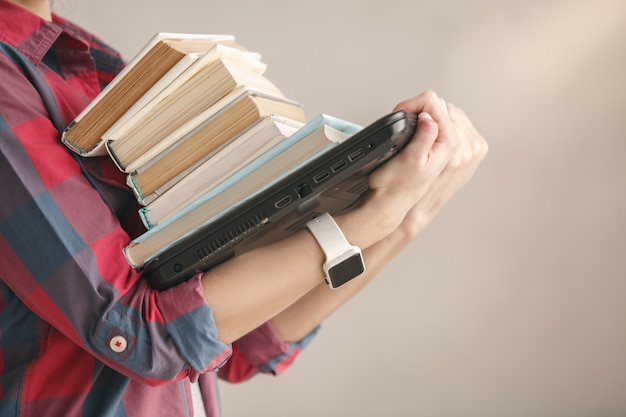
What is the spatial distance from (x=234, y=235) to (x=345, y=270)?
16cm

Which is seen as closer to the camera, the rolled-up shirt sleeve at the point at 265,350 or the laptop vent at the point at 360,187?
the laptop vent at the point at 360,187

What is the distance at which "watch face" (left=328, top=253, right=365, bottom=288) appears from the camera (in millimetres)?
811

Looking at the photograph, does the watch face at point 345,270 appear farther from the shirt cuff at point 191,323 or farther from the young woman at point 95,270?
the shirt cuff at point 191,323

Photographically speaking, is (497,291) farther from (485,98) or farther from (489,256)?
(485,98)

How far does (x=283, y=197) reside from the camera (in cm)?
75

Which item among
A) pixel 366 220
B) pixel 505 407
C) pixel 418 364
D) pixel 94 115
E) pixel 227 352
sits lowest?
pixel 505 407

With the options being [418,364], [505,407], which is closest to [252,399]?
[418,364]

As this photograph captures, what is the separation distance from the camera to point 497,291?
154 centimetres

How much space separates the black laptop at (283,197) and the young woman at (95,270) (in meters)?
0.03

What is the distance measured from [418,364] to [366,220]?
0.87 m

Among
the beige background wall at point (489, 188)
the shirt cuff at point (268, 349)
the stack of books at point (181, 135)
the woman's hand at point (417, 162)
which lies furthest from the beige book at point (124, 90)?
the beige background wall at point (489, 188)

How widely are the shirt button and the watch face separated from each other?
28cm

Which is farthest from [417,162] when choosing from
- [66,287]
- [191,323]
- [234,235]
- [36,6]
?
[36,6]

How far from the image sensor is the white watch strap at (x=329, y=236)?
2.65ft
